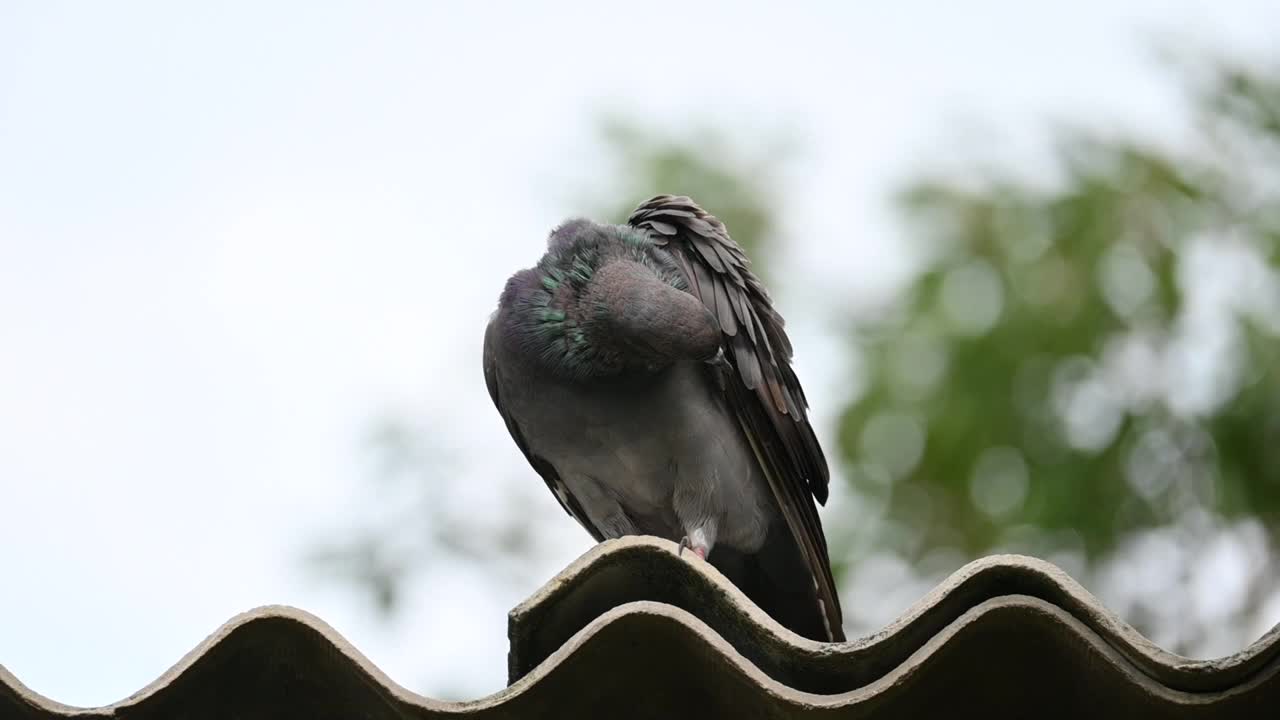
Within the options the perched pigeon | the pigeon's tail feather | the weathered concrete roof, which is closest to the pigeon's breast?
the perched pigeon

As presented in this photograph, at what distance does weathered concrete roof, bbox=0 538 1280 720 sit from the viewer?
→ 2588 millimetres

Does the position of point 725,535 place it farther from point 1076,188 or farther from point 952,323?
point 1076,188

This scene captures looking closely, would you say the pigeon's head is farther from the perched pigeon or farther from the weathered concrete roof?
the weathered concrete roof

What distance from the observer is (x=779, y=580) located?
198 inches

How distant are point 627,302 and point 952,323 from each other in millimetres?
5871

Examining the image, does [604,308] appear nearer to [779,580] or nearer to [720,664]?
[779,580]

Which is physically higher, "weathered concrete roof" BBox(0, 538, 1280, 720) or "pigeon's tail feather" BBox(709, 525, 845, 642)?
"pigeon's tail feather" BBox(709, 525, 845, 642)

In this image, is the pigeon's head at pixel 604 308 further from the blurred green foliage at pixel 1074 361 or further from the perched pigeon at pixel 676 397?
the blurred green foliage at pixel 1074 361

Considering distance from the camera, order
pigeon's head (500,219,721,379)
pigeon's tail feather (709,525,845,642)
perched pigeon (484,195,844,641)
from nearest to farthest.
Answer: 1. pigeon's head (500,219,721,379)
2. perched pigeon (484,195,844,641)
3. pigeon's tail feather (709,525,845,642)

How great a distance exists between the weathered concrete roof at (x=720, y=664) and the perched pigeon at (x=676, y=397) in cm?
179

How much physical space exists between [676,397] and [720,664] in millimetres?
2129

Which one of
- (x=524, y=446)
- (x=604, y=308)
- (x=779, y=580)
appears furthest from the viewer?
(x=524, y=446)

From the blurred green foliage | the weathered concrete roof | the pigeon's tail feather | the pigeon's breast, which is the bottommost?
the weathered concrete roof

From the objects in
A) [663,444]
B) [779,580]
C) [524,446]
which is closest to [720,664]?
[663,444]
